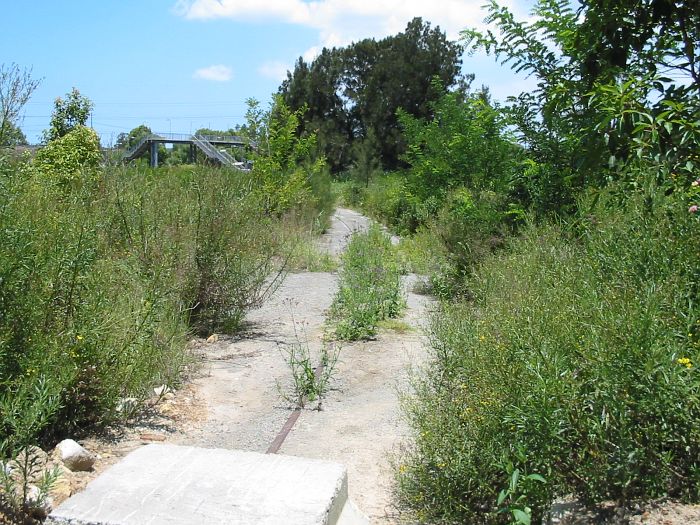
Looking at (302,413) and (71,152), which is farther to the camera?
(71,152)

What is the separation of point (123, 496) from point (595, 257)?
11.0 ft

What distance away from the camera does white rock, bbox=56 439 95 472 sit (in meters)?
4.32

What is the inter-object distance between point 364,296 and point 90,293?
509cm

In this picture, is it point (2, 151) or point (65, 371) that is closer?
point (65, 371)

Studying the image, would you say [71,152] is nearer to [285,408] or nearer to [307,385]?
[307,385]

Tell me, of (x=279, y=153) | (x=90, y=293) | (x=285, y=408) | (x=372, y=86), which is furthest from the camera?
(x=372, y=86)

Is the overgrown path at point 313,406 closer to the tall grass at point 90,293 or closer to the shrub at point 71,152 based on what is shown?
the tall grass at point 90,293

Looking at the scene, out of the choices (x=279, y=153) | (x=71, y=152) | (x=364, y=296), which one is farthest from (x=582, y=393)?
(x=279, y=153)

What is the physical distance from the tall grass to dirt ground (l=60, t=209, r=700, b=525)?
33 centimetres

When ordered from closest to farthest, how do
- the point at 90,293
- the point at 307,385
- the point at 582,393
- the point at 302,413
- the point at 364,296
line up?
the point at 582,393
the point at 90,293
the point at 302,413
the point at 307,385
the point at 364,296

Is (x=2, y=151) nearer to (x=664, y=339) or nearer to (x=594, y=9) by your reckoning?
(x=594, y=9)

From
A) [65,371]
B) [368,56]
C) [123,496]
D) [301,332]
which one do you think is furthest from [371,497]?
[368,56]

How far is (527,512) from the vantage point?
3.13 meters

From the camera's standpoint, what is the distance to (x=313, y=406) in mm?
6391
